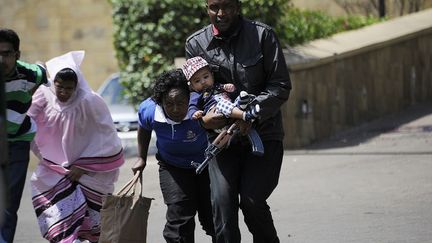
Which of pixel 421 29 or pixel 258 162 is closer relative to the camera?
pixel 258 162

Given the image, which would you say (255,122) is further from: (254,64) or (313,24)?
(313,24)

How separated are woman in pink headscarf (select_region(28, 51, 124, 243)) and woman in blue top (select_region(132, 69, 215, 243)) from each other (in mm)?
771

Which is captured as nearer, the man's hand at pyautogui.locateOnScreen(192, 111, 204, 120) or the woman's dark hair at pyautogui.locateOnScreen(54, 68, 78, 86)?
the man's hand at pyautogui.locateOnScreen(192, 111, 204, 120)

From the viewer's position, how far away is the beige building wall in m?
22.3

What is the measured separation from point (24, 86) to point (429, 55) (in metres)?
9.44

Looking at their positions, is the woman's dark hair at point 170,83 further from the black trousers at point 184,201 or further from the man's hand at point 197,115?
the black trousers at point 184,201

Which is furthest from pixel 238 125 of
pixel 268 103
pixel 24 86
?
pixel 24 86

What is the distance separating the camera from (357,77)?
48.2ft

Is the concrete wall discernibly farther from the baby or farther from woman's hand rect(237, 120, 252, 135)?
woman's hand rect(237, 120, 252, 135)

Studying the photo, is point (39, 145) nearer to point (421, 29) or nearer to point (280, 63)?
point (280, 63)

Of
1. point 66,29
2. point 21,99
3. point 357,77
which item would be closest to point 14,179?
point 21,99

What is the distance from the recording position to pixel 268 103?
632 cm

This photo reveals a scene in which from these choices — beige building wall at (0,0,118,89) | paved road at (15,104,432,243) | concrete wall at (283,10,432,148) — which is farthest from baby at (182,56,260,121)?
beige building wall at (0,0,118,89)

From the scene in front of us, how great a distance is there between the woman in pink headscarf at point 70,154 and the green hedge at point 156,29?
5.83 metres
